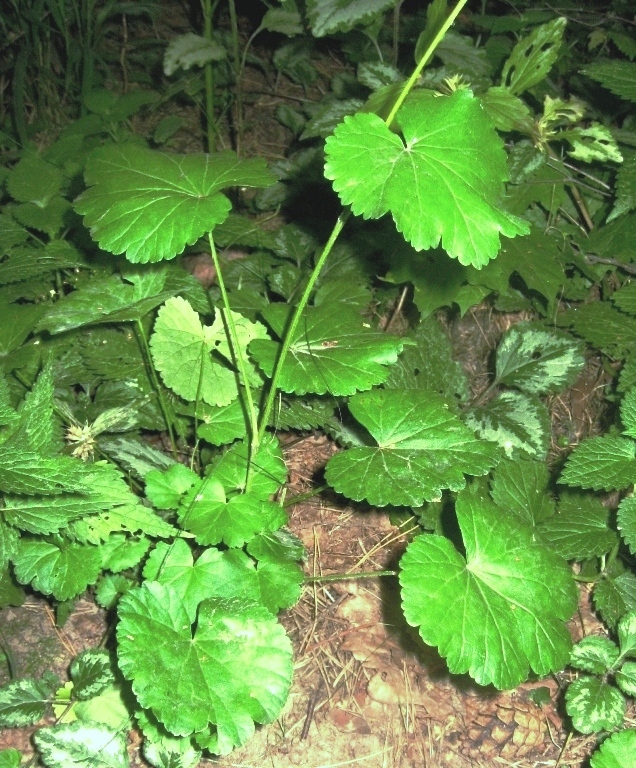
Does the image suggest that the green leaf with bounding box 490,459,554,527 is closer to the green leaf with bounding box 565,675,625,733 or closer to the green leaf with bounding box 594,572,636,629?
the green leaf with bounding box 594,572,636,629

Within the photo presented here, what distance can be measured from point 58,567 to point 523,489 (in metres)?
1.25

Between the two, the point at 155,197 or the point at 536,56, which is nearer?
the point at 155,197

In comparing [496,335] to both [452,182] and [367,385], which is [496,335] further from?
[452,182]

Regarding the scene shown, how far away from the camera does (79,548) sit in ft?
5.35

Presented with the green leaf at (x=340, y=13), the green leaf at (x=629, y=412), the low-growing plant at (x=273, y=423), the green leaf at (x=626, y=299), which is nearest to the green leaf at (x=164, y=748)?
the low-growing plant at (x=273, y=423)

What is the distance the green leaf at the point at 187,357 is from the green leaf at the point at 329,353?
215mm

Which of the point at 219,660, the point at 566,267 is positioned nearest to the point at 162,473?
the point at 219,660

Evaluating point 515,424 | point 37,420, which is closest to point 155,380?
point 37,420

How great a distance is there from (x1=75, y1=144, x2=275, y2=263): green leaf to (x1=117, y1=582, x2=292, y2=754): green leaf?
0.72m

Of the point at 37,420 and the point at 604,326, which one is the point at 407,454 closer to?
the point at 37,420

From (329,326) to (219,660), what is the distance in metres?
0.82

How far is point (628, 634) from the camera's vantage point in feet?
5.62

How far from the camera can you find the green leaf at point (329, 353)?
1549 mm

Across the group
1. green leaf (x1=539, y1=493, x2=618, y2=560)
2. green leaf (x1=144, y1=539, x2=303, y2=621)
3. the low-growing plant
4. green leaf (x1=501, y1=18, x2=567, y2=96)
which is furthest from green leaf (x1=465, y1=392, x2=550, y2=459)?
green leaf (x1=501, y1=18, x2=567, y2=96)
